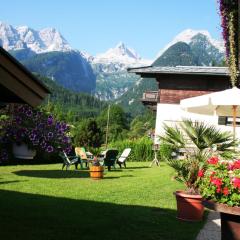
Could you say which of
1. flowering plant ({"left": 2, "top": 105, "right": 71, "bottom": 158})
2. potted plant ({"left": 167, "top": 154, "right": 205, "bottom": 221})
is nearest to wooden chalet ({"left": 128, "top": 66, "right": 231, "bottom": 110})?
flowering plant ({"left": 2, "top": 105, "right": 71, "bottom": 158})

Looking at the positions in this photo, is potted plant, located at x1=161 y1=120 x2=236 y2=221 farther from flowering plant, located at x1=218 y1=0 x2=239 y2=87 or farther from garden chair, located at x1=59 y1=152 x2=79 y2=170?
garden chair, located at x1=59 y1=152 x2=79 y2=170

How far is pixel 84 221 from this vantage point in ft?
25.1

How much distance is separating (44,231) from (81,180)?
726 cm

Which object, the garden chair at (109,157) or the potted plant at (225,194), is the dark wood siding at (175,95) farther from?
the potted plant at (225,194)

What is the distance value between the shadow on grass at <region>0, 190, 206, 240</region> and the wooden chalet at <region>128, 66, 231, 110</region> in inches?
732

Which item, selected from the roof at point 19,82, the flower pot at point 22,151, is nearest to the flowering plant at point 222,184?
the roof at point 19,82

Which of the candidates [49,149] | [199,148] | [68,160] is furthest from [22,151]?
[199,148]

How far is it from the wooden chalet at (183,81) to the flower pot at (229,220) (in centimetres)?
2142

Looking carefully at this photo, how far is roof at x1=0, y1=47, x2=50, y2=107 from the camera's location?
388 centimetres

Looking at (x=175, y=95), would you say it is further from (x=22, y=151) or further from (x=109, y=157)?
(x=22, y=151)

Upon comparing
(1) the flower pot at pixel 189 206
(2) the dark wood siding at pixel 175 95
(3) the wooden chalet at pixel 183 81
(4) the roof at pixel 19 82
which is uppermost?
(3) the wooden chalet at pixel 183 81

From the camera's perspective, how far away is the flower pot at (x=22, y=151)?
19.6 metres

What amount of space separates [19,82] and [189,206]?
498cm

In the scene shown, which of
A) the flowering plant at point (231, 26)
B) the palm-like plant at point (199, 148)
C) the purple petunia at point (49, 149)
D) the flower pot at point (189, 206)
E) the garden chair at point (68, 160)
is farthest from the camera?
the purple petunia at point (49, 149)
